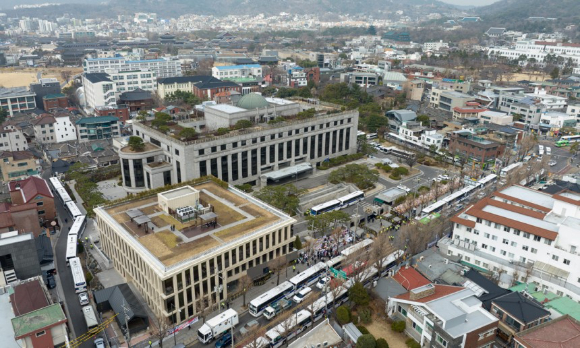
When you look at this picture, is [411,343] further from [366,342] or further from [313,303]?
[313,303]

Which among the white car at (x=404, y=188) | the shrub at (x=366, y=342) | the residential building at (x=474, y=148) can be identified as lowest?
the shrub at (x=366, y=342)

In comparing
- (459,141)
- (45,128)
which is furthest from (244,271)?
(45,128)

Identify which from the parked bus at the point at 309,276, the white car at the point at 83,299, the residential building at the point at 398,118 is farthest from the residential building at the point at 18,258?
the residential building at the point at 398,118

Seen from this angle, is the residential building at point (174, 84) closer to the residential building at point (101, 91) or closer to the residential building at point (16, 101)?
the residential building at point (101, 91)

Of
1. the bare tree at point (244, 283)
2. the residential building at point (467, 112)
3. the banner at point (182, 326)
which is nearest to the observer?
the banner at point (182, 326)

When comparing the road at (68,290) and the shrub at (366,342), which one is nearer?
the shrub at (366,342)

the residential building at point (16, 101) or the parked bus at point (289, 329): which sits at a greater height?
the residential building at point (16, 101)

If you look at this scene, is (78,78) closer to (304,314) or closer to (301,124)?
(301,124)

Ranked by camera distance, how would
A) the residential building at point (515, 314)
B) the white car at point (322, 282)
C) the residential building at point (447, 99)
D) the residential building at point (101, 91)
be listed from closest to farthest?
the residential building at point (515, 314)
the white car at point (322, 282)
the residential building at point (101, 91)
the residential building at point (447, 99)

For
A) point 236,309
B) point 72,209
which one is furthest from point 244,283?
point 72,209
